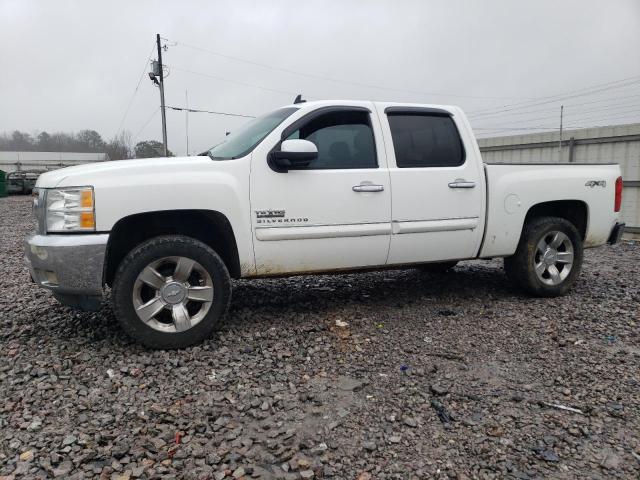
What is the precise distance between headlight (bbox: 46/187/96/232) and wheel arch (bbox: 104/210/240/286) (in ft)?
0.77

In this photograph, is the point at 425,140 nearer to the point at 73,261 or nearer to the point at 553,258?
the point at 553,258

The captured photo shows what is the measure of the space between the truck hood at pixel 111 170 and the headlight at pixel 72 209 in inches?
2.0

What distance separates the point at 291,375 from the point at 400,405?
779mm

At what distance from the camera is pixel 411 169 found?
14.3ft

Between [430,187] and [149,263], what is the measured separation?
2.44 meters

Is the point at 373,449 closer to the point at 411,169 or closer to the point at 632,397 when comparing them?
the point at 632,397

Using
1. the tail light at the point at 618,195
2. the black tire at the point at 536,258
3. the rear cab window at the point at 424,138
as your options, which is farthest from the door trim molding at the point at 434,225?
the tail light at the point at 618,195

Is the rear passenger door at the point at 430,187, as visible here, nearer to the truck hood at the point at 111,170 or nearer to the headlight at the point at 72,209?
the truck hood at the point at 111,170

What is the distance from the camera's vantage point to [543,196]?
4.95 metres

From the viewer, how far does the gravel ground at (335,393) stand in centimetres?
241

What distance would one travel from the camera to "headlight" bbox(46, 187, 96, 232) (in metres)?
3.45

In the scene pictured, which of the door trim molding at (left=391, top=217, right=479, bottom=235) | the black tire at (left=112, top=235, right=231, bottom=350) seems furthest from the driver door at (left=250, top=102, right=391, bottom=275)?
the black tire at (left=112, top=235, right=231, bottom=350)

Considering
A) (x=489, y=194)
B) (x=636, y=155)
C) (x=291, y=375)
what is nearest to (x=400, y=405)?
(x=291, y=375)

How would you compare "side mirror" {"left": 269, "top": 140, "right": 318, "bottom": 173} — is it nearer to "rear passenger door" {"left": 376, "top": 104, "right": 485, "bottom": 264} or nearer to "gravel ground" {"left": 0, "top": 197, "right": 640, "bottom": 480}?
"rear passenger door" {"left": 376, "top": 104, "right": 485, "bottom": 264}
